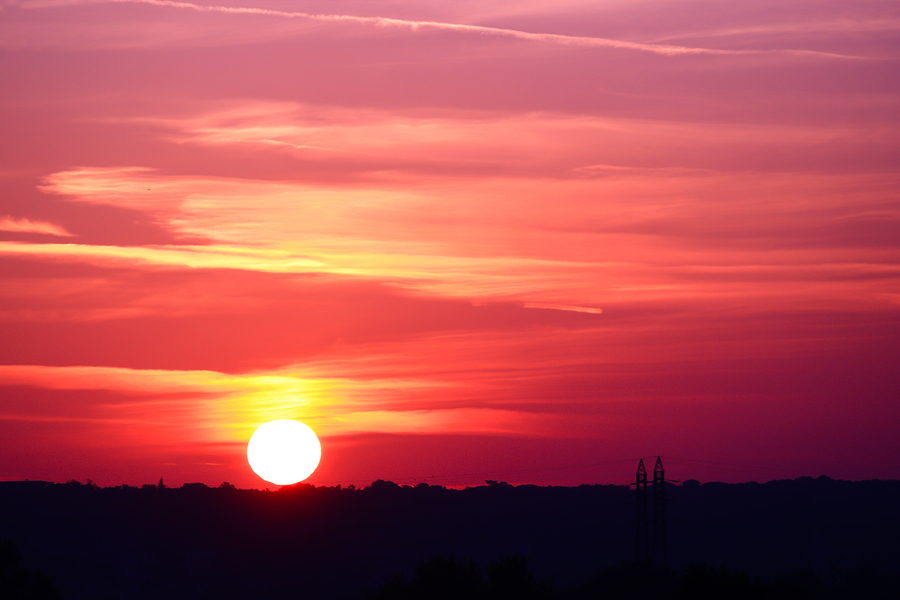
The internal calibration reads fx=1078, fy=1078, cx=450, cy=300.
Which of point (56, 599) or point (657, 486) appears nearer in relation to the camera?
point (56, 599)

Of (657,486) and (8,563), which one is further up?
(657,486)

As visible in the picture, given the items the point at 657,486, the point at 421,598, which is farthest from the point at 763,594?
the point at 657,486

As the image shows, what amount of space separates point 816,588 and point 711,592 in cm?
6170

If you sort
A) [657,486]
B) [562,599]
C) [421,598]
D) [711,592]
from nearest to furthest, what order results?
[711,592] < [421,598] < [657,486] < [562,599]

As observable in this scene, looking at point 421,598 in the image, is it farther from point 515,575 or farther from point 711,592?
point 711,592

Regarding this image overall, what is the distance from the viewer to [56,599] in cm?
9325

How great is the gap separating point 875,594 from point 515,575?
59.9m

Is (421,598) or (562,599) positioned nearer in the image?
(421,598)

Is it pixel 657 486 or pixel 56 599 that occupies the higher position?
pixel 657 486

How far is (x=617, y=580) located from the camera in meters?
126

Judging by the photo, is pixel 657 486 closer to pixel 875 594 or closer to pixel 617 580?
pixel 617 580

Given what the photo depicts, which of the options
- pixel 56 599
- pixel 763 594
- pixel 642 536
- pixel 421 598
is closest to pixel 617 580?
pixel 642 536

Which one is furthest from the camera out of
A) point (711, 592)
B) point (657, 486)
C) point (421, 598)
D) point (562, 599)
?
point (562, 599)

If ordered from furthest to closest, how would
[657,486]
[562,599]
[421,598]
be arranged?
[562,599]
[657,486]
[421,598]
